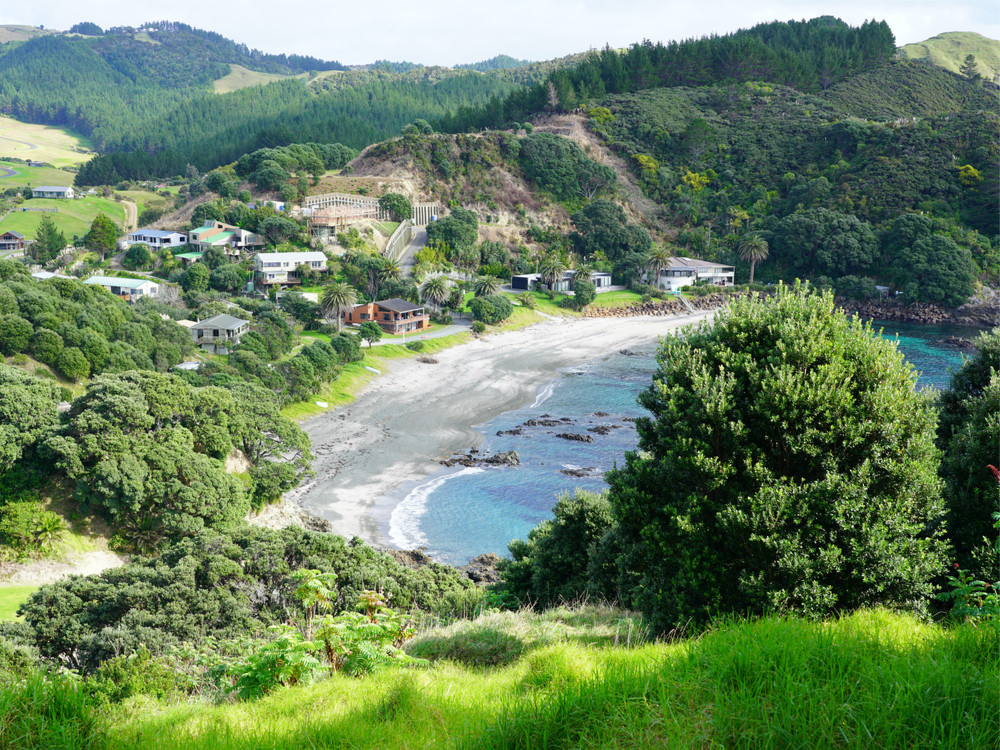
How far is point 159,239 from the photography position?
320 ft

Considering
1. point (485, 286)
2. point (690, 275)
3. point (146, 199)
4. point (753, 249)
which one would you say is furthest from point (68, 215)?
point (753, 249)

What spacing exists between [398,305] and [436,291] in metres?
6.27

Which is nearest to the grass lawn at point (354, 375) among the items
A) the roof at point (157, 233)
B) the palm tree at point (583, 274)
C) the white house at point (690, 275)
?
the palm tree at point (583, 274)

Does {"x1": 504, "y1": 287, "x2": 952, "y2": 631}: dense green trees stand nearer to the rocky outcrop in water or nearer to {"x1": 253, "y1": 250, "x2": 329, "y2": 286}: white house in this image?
the rocky outcrop in water

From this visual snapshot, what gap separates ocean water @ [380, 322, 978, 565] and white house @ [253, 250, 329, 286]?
38.4m

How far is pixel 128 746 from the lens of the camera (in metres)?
5.58

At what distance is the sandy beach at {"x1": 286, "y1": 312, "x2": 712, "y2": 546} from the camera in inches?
1658

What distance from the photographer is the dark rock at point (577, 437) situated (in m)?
51.9

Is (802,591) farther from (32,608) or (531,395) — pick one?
(531,395)

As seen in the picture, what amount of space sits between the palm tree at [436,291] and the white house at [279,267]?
50.9 feet

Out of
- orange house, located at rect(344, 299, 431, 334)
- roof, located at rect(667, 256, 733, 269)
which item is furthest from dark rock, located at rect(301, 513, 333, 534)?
roof, located at rect(667, 256, 733, 269)

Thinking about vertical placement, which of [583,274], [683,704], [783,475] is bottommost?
[583,274]

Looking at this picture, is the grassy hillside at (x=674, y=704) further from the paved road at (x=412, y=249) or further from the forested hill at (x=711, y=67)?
the forested hill at (x=711, y=67)

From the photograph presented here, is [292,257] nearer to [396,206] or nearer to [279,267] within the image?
[279,267]
